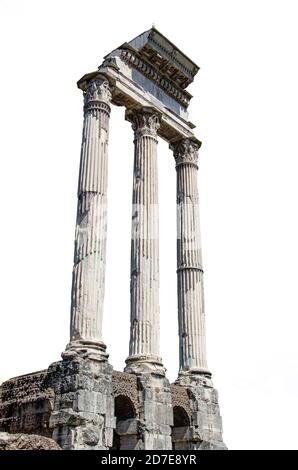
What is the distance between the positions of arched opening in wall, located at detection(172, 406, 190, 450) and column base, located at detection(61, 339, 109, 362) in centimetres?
499

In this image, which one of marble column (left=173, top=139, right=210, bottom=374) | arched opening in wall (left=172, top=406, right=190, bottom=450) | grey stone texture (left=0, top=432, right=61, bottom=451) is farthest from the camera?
marble column (left=173, top=139, right=210, bottom=374)

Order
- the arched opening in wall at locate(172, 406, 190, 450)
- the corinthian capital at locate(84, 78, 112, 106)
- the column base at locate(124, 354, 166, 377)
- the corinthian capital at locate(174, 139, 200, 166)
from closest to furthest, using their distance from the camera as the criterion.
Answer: the column base at locate(124, 354, 166, 377), the arched opening in wall at locate(172, 406, 190, 450), the corinthian capital at locate(84, 78, 112, 106), the corinthian capital at locate(174, 139, 200, 166)

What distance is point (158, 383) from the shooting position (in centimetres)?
2073

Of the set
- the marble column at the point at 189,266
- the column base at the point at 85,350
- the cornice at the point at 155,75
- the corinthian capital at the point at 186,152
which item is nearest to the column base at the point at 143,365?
the column base at the point at 85,350

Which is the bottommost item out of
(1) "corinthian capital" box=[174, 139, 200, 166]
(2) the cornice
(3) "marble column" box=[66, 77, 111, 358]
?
(3) "marble column" box=[66, 77, 111, 358]

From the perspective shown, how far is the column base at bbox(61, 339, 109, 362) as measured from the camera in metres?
18.3

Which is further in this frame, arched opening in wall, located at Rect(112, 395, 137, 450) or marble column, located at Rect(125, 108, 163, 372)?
marble column, located at Rect(125, 108, 163, 372)

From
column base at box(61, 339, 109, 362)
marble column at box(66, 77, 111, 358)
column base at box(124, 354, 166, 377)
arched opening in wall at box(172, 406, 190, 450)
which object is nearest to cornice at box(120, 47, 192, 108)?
marble column at box(66, 77, 111, 358)

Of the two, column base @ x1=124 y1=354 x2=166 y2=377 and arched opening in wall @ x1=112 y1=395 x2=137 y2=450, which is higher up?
column base @ x1=124 y1=354 x2=166 y2=377

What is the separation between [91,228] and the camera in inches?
800

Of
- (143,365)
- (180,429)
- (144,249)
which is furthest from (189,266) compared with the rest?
(180,429)

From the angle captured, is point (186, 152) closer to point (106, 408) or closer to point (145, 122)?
point (145, 122)

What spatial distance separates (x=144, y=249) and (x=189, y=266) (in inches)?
124

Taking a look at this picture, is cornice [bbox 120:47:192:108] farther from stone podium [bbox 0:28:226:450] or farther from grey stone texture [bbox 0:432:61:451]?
grey stone texture [bbox 0:432:61:451]
